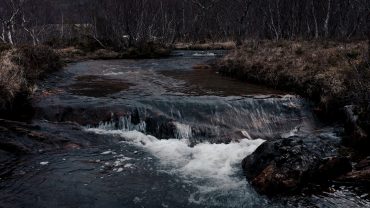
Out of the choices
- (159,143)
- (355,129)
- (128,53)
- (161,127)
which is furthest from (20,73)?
(128,53)

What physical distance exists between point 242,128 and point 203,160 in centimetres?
293

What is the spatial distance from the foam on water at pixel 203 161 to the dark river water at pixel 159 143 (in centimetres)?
3

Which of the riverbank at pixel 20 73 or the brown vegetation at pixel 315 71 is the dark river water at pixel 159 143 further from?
the brown vegetation at pixel 315 71

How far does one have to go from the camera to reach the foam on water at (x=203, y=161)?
8.46m

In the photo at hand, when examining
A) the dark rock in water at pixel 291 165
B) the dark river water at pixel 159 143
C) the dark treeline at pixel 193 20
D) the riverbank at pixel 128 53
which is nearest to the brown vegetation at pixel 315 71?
the dark river water at pixel 159 143

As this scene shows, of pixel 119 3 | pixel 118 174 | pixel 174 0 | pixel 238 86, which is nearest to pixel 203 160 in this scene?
pixel 118 174

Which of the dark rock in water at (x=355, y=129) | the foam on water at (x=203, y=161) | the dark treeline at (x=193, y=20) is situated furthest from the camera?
the dark treeline at (x=193, y=20)

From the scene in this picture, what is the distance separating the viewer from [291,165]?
28.1 ft

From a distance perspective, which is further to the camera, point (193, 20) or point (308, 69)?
point (193, 20)

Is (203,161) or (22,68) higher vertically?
(22,68)

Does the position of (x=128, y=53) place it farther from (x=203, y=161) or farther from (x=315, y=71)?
(x=203, y=161)

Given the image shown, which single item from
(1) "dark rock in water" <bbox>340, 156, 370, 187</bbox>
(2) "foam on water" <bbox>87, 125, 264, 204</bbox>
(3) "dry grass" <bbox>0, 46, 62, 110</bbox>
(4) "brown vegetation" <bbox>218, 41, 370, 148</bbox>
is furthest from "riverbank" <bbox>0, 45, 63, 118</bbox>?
(1) "dark rock in water" <bbox>340, 156, 370, 187</bbox>

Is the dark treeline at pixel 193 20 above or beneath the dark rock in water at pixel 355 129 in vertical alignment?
above

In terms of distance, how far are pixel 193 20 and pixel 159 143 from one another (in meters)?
45.4
